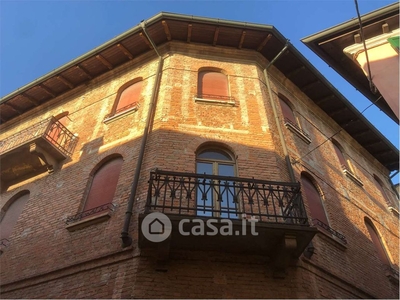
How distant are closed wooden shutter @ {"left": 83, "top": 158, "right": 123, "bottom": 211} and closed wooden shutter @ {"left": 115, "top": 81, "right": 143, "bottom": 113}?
2.16 metres

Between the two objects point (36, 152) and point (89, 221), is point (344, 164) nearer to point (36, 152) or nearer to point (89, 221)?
point (89, 221)

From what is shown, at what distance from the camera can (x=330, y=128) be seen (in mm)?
12492

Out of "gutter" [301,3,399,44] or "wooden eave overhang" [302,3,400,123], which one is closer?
"gutter" [301,3,399,44]

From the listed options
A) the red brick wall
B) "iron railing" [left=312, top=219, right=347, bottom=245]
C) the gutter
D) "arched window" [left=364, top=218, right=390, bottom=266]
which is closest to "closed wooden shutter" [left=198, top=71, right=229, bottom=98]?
the red brick wall

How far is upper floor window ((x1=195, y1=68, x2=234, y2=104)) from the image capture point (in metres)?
9.52

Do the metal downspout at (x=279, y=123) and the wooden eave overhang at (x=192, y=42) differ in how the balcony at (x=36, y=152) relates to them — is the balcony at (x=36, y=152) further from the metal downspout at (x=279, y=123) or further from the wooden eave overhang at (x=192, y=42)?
the metal downspout at (x=279, y=123)

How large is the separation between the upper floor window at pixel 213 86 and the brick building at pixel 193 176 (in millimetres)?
55

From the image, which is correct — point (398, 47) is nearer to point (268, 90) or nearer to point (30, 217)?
point (268, 90)

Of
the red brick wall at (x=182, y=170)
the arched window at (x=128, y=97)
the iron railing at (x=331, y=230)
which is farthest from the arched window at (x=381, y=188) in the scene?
the arched window at (x=128, y=97)

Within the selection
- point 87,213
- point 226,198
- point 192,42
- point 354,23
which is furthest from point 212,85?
point 87,213

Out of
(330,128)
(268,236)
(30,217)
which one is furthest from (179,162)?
(330,128)

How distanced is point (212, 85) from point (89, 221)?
5196 mm

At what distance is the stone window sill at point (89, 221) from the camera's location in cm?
689

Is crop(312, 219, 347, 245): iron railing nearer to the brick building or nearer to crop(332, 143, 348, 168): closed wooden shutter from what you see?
the brick building
